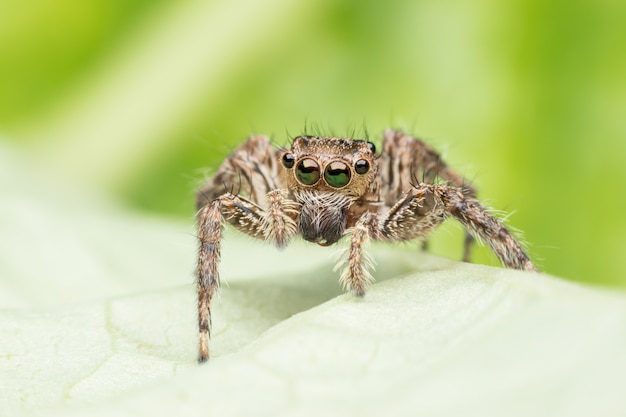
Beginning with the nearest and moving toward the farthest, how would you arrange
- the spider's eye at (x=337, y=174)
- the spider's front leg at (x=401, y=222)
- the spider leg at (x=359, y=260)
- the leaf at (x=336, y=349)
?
the leaf at (x=336, y=349), the spider leg at (x=359, y=260), the spider's front leg at (x=401, y=222), the spider's eye at (x=337, y=174)

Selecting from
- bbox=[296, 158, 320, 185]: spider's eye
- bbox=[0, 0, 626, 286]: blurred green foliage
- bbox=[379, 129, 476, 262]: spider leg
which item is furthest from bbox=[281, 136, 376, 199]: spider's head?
bbox=[0, 0, 626, 286]: blurred green foliage

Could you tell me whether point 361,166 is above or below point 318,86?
below

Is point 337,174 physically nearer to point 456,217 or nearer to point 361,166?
point 361,166

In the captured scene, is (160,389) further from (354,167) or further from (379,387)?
(354,167)

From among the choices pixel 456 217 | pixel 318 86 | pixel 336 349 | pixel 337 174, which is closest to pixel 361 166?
pixel 337 174

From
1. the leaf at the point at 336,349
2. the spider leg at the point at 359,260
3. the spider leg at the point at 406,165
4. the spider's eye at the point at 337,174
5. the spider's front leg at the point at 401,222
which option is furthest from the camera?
the spider leg at the point at 406,165

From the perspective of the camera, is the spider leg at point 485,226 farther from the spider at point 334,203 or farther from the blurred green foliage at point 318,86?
the blurred green foliage at point 318,86

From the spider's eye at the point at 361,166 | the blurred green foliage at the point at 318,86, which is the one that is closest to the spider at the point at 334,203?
the spider's eye at the point at 361,166
